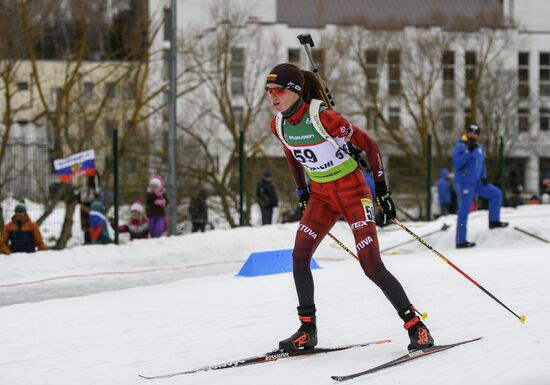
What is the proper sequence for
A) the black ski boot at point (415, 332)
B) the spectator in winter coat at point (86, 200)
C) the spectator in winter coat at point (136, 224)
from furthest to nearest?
the spectator in winter coat at point (136, 224), the spectator in winter coat at point (86, 200), the black ski boot at point (415, 332)

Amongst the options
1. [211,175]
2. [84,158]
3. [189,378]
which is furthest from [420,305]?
[211,175]

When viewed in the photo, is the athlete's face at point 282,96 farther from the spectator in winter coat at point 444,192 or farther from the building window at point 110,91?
the spectator in winter coat at point 444,192

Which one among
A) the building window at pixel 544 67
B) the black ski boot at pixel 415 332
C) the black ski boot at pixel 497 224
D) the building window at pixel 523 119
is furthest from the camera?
the building window at pixel 544 67

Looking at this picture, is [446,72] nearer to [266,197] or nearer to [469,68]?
[469,68]

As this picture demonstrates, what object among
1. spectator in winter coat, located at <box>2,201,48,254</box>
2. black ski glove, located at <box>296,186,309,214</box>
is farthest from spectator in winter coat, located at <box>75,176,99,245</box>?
black ski glove, located at <box>296,186,309,214</box>

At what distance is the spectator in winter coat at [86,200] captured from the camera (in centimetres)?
1498

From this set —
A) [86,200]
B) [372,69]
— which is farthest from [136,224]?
[372,69]

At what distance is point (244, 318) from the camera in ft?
24.8

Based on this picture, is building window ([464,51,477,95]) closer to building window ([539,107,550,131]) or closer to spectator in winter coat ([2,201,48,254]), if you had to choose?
building window ([539,107,550,131])

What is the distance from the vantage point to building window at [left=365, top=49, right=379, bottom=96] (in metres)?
30.1

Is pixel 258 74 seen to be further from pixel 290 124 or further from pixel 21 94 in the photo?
pixel 290 124

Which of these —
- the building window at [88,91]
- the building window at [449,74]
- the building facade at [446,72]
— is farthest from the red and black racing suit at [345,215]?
the building window at [449,74]

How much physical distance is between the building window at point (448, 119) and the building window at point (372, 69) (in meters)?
3.07

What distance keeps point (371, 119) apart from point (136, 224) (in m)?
16.2
